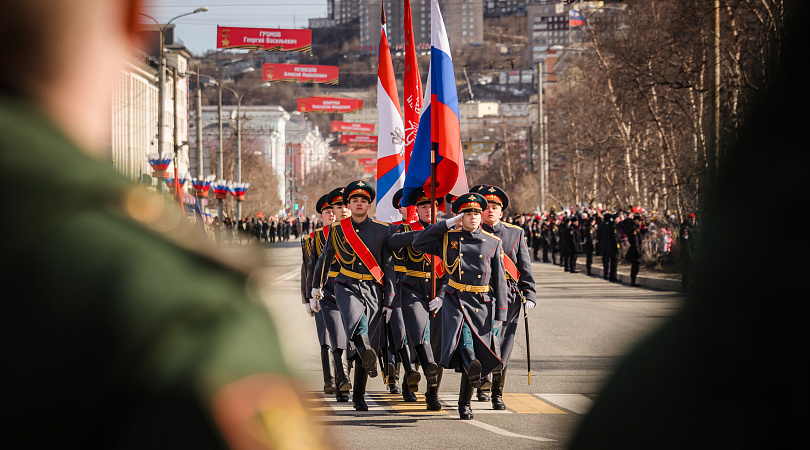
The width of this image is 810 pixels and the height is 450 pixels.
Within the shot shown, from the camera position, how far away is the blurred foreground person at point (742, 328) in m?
0.73

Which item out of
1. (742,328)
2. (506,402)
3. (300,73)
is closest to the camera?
(742,328)

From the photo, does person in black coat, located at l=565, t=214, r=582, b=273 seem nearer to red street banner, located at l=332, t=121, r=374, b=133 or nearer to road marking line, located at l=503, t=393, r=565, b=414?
road marking line, located at l=503, t=393, r=565, b=414

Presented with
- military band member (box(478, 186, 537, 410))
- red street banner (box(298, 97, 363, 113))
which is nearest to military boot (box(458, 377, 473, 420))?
military band member (box(478, 186, 537, 410))

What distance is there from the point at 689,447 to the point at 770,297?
0.13 meters

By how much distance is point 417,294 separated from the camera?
9.49 metres

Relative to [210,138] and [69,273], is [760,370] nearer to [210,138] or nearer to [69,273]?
[69,273]

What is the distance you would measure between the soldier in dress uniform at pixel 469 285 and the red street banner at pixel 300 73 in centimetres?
5105

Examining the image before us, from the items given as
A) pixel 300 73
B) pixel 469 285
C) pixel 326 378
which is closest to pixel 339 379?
pixel 326 378

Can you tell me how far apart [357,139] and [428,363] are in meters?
83.3

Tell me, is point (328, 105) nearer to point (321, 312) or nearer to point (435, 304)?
point (321, 312)

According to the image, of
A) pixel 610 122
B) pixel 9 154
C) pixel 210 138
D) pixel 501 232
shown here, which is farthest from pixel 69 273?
pixel 210 138

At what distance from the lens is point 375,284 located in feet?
31.0

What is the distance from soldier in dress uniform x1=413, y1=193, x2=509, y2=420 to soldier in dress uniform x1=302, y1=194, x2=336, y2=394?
55.6 inches

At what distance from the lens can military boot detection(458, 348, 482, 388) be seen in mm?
7895
